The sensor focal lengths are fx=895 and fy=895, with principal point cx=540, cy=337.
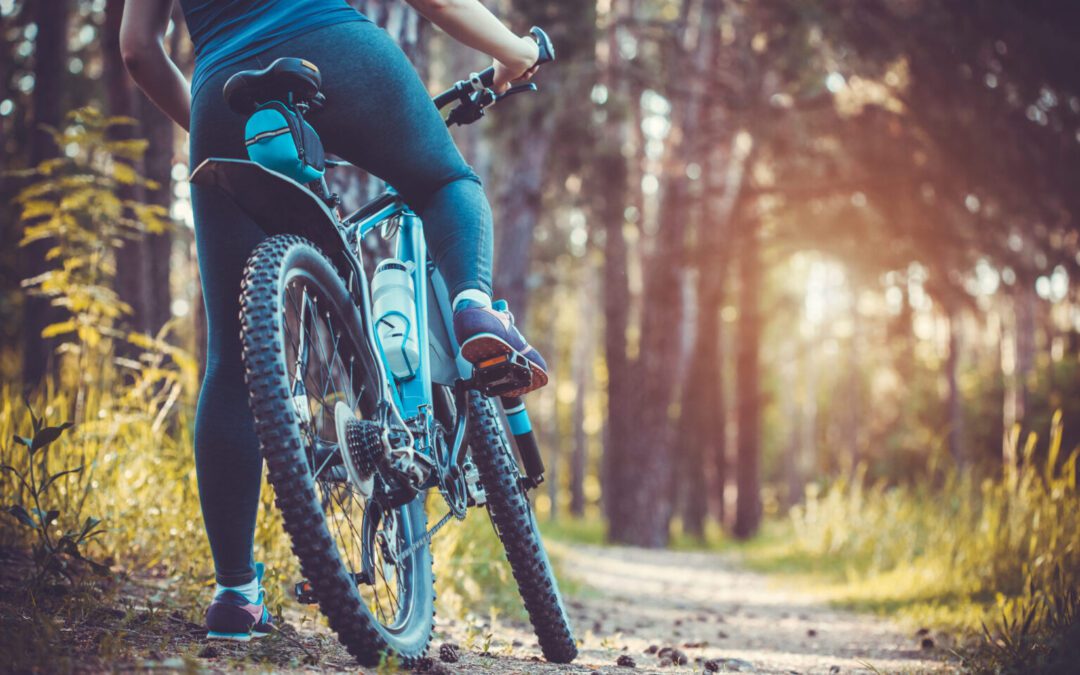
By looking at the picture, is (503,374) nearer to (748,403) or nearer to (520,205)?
(520,205)

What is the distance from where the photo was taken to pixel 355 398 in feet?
7.60

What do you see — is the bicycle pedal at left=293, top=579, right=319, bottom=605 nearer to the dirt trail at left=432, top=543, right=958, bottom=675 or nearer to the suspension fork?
the dirt trail at left=432, top=543, right=958, bottom=675

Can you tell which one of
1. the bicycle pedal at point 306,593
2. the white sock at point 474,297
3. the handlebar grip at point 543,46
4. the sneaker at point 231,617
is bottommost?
the sneaker at point 231,617

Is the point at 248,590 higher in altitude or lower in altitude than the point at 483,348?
lower

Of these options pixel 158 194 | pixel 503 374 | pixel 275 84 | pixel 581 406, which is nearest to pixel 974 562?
pixel 503 374

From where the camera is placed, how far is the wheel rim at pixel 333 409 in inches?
81.9

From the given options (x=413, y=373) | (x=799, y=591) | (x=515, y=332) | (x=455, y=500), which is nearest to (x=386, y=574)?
(x=455, y=500)

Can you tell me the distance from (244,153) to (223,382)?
56 cm

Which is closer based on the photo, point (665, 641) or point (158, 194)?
point (665, 641)

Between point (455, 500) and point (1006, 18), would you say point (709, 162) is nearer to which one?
point (1006, 18)

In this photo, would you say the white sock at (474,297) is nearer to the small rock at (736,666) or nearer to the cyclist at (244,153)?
the cyclist at (244,153)

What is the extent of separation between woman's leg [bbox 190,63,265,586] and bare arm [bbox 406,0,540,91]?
0.56m

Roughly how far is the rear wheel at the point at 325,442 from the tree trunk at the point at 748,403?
12.3m

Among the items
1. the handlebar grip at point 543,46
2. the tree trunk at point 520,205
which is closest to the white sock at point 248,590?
the handlebar grip at point 543,46
